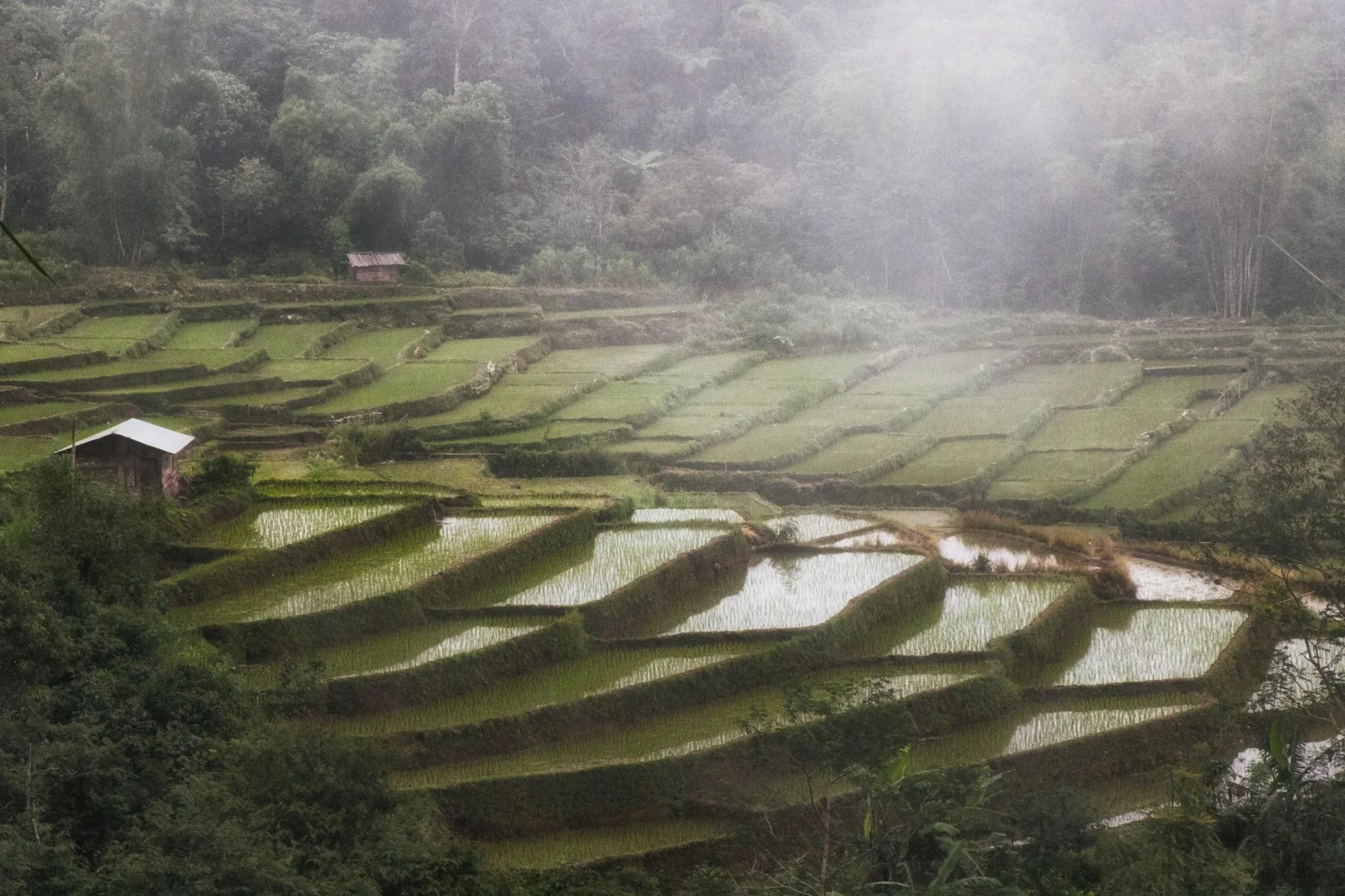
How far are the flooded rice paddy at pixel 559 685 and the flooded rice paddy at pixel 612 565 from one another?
0.87m

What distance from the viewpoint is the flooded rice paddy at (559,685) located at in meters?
12.6

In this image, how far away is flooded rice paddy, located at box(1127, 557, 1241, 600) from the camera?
54.8 feet

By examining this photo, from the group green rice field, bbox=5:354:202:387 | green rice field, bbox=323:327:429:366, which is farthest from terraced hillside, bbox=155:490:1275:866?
green rice field, bbox=323:327:429:366

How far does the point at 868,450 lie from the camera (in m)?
21.7

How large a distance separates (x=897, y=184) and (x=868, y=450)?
15.7 meters

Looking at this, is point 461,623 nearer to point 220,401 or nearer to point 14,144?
point 220,401

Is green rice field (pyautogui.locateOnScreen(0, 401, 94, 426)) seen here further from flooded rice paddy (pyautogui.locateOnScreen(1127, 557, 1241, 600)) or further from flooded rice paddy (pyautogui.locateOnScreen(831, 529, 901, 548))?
flooded rice paddy (pyautogui.locateOnScreen(1127, 557, 1241, 600))

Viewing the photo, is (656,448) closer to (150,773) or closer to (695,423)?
(695,423)

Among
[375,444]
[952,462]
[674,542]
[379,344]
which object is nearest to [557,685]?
[674,542]

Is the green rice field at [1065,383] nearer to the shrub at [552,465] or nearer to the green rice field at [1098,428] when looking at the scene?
the green rice field at [1098,428]

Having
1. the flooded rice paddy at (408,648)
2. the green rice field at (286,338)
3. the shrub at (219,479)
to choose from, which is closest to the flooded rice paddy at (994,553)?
the flooded rice paddy at (408,648)

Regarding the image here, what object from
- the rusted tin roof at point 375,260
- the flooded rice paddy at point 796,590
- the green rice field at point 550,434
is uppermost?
the rusted tin roof at point 375,260

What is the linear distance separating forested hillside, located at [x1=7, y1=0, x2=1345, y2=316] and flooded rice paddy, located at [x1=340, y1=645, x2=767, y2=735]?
19164 mm

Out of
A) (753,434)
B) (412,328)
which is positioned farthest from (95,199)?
(753,434)
